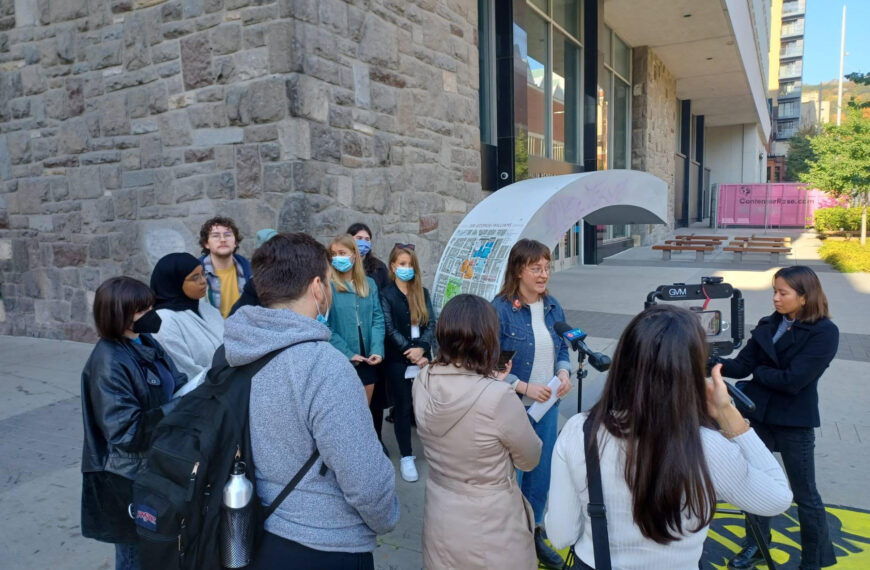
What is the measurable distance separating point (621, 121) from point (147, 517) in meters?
18.7

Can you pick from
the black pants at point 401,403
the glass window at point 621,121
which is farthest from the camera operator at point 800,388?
the glass window at point 621,121

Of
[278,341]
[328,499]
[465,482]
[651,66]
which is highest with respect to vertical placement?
[651,66]

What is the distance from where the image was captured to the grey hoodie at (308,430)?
1.55 meters

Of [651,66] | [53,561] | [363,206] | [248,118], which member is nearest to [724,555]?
[53,561]

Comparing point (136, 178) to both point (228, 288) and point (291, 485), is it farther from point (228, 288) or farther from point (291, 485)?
point (291, 485)

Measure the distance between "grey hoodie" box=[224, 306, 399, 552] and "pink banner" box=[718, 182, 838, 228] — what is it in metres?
30.6

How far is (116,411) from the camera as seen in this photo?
2064 mm

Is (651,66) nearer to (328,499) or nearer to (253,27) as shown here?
(253,27)

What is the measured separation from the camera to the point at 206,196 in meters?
5.77

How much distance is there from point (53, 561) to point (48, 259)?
5553 millimetres

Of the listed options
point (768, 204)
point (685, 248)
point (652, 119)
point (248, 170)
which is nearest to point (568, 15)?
point (685, 248)

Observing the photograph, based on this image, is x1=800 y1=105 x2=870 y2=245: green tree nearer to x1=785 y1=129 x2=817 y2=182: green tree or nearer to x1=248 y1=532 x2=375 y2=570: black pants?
A: x1=248 y1=532 x2=375 y2=570: black pants

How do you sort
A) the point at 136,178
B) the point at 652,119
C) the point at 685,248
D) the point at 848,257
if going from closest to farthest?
the point at 136,178, the point at 848,257, the point at 685,248, the point at 652,119

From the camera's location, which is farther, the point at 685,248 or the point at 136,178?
the point at 685,248
